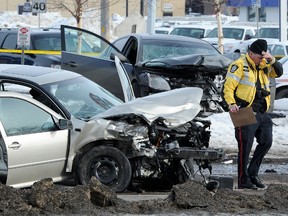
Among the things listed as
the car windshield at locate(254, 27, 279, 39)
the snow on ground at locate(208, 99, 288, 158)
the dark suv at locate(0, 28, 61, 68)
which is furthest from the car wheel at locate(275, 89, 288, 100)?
the car windshield at locate(254, 27, 279, 39)

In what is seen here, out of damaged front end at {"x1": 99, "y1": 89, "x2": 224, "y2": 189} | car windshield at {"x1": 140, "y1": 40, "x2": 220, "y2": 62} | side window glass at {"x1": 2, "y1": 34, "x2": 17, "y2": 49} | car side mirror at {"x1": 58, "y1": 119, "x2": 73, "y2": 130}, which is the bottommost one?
damaged front end at {"x1": 99, "y1": 89, "x2": 224, "y2": 189}

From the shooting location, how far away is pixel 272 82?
55.8 ft

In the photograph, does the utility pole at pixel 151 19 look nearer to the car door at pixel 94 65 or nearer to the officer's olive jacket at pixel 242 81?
the car door at pixel 94 65

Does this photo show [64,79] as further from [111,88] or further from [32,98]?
[111,88]

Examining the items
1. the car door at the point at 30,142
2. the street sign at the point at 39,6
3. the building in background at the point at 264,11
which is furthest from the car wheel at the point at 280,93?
the building in background at the point at 264,11

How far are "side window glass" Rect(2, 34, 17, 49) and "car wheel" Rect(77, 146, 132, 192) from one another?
14825mm

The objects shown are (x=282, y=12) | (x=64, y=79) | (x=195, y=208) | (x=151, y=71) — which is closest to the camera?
(x=195, y=208)

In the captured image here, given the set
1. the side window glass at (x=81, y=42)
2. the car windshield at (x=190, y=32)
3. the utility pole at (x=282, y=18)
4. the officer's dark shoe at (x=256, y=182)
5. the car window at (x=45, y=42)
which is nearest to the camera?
the officer's dark shoe at (x=256, y=182)

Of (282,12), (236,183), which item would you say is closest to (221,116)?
(236,183)

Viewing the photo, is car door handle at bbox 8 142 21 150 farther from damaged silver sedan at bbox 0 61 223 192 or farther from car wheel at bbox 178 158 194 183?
car wheel at bbox 178 158 194 183

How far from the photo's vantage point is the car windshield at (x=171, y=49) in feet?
54.9

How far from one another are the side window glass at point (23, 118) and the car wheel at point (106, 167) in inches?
20.4

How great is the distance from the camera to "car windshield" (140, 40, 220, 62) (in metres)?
16.7

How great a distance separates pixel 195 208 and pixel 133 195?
176 cm
